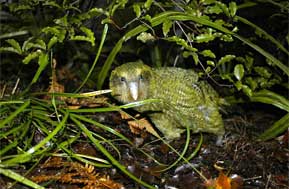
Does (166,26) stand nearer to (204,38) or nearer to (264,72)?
(204,38)

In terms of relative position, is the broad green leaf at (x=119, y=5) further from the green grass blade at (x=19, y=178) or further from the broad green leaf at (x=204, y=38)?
the green grass blade at (x=19, y=178)

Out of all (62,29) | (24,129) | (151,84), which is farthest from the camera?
(151,84)

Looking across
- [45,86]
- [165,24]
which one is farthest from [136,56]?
[165,24]

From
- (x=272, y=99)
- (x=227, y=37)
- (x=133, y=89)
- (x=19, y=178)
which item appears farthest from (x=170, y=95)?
(x=19, y=178)

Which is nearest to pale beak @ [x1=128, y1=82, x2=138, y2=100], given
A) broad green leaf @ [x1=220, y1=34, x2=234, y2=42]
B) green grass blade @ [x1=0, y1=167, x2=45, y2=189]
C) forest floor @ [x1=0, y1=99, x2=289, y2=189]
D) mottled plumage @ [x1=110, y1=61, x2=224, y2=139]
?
mottled plumage @ [x1=110, y1=61, x2=224, y2=139]

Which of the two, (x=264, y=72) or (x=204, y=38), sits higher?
(x=204, y=38)

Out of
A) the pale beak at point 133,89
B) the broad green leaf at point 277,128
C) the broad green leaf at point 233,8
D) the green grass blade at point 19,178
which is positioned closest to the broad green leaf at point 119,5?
the pale beak at point 133,89

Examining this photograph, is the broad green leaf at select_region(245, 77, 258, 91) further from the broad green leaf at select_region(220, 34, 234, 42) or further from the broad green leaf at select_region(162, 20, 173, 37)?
the broad green leaf at select_region(162, 20, 173, 37)

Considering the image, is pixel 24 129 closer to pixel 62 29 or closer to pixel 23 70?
pixel 62 29
